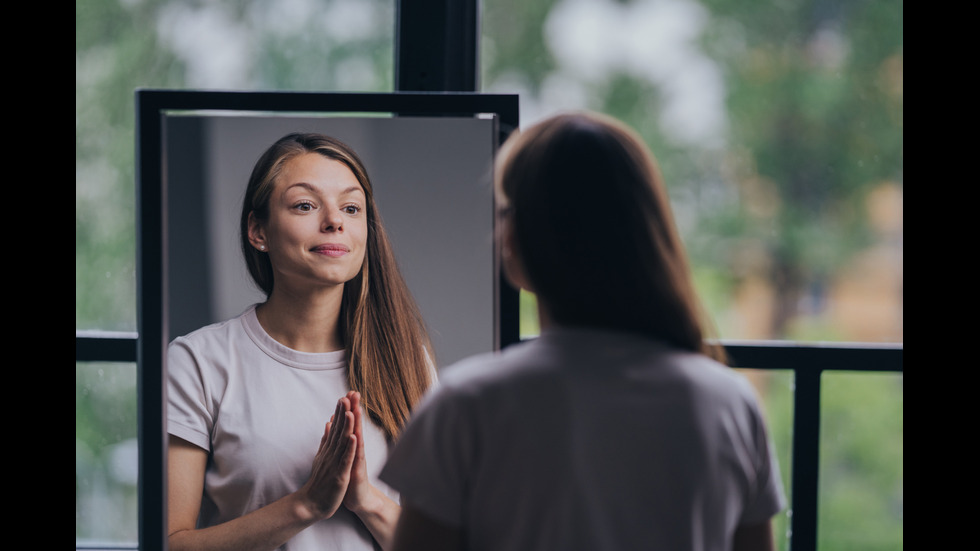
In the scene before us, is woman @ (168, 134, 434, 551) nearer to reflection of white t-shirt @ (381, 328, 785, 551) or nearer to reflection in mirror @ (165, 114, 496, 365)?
reflection in mirror @ (165, 114, 496, 365)

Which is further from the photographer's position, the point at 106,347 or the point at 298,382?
the point at 106,347

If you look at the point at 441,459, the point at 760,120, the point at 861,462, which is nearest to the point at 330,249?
the point at 441,459

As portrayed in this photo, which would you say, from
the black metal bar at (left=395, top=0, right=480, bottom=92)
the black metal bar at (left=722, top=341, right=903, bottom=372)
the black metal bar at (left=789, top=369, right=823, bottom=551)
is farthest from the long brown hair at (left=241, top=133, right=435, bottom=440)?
the black metal bar at (left=789, top=369, right=823, bottom=551)

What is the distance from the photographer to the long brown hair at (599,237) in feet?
2.92

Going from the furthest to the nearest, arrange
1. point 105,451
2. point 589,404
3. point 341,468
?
1. point 105,451
2. point 341,468
3. point 589,404

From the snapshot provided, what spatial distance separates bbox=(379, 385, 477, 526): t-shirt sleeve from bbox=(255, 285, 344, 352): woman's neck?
24.4 inches

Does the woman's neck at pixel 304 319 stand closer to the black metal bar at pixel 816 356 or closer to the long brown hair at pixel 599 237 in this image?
the long brown hair at pixel 599 237

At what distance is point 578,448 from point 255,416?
81 centimetres

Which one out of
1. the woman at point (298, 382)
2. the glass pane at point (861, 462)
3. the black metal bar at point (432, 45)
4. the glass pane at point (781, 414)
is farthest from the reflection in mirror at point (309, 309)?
the glass pane at point (861, 462)

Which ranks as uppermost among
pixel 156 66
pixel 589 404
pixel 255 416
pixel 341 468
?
pixel 156 66

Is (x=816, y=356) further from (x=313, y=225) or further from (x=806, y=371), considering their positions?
Answer: (x=313, y=225)

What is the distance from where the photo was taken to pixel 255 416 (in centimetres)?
141
